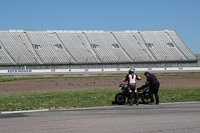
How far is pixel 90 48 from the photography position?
88.8 metres

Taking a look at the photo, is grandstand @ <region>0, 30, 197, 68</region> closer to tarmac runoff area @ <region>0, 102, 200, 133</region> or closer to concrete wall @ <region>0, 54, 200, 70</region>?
concrete wall @ <region>0, 54, 200, 70</region>

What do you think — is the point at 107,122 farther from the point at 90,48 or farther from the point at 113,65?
the point at 90,48

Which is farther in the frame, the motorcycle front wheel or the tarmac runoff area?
the motorcycle front wheel

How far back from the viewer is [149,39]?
96750mm

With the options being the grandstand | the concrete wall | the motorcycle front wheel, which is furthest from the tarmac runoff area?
the grandstand

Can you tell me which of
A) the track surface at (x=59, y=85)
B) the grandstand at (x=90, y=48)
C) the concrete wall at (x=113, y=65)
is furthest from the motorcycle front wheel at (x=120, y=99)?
the grandstand at (x=90, y=48)

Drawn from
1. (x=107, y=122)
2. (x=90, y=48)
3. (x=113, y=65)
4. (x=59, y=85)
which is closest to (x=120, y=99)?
(x=107, y=122)

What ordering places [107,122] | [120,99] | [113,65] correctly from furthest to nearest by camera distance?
1. [113,65]
2. [120,99]
3. [107,122]

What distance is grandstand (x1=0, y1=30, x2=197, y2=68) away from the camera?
79438 millimetres

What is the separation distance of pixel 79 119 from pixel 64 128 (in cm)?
215

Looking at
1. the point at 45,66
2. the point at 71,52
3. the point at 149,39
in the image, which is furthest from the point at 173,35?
the point at 45,66

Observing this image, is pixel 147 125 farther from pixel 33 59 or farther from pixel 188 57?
pixel 188 57

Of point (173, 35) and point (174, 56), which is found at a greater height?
point (173, 35)

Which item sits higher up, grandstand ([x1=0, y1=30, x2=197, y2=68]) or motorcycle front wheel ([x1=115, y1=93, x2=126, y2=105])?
grandstand ([x1=0, y1=30, x2=197, y2=68])
